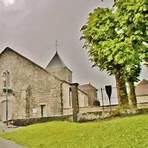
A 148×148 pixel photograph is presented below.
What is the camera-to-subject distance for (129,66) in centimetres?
2112

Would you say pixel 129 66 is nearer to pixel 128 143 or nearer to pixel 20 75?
pixel 128 143

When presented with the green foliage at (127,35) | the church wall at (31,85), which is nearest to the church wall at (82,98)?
the church wall at (31,85)

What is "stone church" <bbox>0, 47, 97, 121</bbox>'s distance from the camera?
44719 millimetres

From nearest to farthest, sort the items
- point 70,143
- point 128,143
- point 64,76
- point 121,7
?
1. point 128,143
2. point 70,143
3. point 121,7
4. point 64,76

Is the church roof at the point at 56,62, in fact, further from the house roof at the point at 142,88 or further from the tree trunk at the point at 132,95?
the tree trunk at the point at 132,95

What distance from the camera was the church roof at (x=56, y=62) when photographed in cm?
7406

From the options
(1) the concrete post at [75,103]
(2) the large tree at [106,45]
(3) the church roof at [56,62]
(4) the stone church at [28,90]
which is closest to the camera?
(2) the large tree at [106,45]

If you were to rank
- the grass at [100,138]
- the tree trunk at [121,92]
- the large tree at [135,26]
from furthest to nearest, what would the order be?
the tree trunk at [121,92], the large tree at [135,26], the grass at [100,138]

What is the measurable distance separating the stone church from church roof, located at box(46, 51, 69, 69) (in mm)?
25704

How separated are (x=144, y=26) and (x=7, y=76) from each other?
102 feet

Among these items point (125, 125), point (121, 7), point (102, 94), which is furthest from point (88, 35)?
point (125, 125)

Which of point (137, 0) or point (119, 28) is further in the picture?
point (119, 28)

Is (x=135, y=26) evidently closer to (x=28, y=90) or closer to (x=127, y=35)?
(x=127, y=35)

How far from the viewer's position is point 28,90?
4659 centimetres
